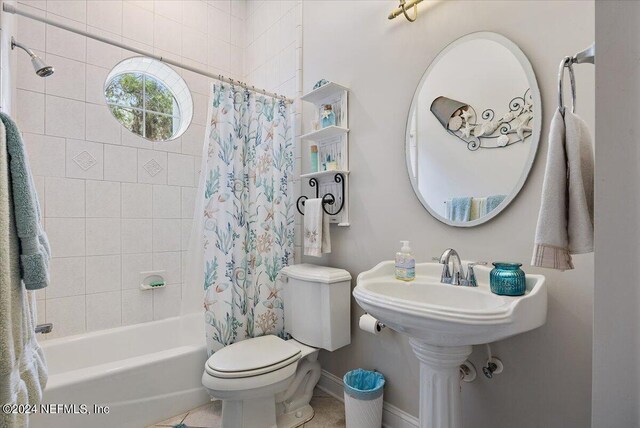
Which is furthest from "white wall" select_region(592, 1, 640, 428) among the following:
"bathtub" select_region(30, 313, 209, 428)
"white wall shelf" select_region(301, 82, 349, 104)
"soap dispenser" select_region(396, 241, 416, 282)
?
"bathtub" select_region(30, 313, 209, 428)

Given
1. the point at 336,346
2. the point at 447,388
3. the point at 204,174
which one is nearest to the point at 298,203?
the point at 204,174

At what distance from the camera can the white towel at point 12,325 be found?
0.63m

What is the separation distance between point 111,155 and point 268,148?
1138 mm

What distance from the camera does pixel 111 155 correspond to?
2.15 meters

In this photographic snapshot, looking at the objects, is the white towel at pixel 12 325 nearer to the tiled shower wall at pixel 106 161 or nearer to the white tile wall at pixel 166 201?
the tiled shower wall at pixel 106 161

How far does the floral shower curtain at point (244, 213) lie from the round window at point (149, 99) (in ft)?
2.74

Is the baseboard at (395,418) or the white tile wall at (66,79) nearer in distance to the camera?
the baseboard at (395,418)

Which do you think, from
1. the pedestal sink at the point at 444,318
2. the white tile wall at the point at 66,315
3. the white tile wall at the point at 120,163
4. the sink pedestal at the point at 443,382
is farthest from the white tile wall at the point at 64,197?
the sink pedestal at the point at 443,382

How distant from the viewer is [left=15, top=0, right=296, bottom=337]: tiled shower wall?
1924mm

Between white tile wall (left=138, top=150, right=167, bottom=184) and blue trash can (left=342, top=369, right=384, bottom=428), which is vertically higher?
white tile wall (left=138, top=150, right=167, bottom=184)

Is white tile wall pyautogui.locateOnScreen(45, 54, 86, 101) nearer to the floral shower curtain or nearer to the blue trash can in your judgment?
Answer: the floral shower curtain

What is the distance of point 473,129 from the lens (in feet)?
4.31

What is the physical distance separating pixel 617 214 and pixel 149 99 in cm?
290

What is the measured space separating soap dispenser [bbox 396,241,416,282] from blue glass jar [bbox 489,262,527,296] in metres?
0.33
